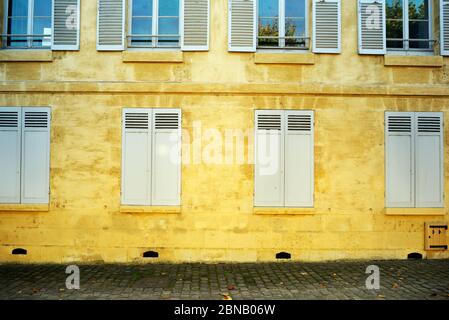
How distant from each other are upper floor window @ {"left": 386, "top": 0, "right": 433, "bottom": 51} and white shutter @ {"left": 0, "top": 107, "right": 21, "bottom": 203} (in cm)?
845

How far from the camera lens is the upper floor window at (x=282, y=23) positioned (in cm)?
921

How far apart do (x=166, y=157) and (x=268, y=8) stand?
4.06 meters

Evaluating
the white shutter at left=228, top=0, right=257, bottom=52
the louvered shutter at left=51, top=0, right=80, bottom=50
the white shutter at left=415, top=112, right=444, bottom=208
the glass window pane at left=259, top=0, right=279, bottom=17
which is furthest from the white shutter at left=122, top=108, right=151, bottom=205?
the white shutter at left=415, top=112, right=444, bottom=208

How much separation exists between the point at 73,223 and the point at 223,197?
128 inches

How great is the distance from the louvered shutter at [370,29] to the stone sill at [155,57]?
3.99m

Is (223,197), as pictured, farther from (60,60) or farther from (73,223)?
(60,60)

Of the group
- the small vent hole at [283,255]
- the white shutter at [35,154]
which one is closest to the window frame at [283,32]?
the small vent hole at [283,255]

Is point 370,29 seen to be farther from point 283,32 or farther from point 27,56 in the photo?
point 27,56

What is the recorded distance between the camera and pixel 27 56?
29.2ft
